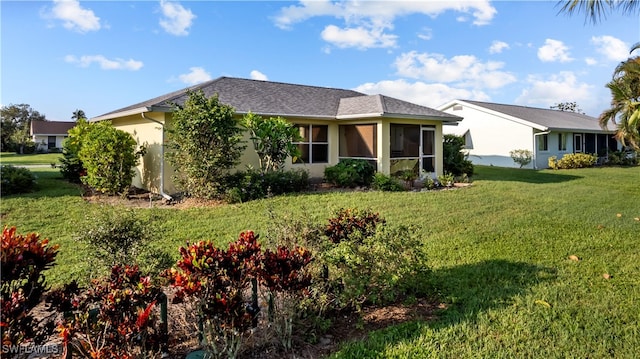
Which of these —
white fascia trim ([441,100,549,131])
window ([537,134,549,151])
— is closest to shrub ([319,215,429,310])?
white fascia trim ([441,100,549,131])

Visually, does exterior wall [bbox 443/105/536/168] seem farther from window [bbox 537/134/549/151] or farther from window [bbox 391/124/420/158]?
window [bbox 391/124/420/158]

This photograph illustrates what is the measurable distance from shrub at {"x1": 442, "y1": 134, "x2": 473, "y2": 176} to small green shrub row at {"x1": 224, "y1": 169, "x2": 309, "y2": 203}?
7815 mm

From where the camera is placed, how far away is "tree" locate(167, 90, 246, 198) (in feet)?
A: 36.7

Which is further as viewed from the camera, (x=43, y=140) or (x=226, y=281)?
(x=43, y=140)

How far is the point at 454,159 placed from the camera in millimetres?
17797

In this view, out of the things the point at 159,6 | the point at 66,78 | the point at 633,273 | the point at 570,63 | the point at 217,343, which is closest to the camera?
the point at 217,343

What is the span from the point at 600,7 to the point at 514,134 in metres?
20.8

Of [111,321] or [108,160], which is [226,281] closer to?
[111,321]

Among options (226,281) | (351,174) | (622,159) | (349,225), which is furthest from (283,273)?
(622,159)

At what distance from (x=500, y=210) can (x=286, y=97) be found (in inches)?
399

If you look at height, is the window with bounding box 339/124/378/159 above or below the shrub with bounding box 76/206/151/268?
above

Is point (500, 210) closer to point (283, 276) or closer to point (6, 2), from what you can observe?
point (283, 276)

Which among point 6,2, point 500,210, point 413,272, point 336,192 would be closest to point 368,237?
point 413,272

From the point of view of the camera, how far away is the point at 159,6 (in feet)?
29.0
